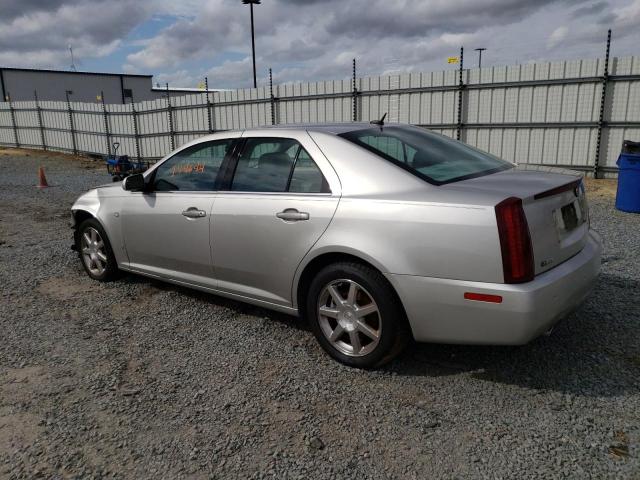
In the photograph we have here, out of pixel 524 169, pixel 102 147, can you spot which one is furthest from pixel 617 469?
pixel 102 147

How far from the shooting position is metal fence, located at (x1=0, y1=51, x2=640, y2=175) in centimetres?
1060

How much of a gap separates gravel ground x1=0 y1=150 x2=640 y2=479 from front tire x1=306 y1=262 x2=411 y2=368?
0.47ft

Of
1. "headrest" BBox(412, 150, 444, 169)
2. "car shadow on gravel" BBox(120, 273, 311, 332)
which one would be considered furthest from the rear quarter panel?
"car shadow on gravel" BBox(120, 273, 311, 332)

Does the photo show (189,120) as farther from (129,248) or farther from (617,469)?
(617,469)

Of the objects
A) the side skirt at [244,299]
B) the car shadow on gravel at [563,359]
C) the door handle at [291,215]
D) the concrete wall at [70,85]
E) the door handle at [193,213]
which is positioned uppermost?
the concrete wall at [70,85]

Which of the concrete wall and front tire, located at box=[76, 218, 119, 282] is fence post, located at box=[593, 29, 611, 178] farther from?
the concrete wall

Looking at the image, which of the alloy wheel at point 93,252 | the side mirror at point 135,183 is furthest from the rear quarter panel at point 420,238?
the alloy wheel at point 93,252

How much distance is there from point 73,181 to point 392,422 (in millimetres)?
14749

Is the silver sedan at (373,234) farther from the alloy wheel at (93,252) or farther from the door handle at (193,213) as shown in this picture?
the alloy wheel at (93,252)

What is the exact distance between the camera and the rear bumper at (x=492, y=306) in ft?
8.41

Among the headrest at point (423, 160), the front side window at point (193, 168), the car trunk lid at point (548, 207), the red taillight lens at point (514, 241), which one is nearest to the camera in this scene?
the red taillight lens at point (514, 241)

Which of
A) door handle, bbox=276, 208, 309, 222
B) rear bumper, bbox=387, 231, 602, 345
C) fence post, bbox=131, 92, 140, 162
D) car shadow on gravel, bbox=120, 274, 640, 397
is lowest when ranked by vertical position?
car shadow on gravel, bbox=120, 274, 640, 397

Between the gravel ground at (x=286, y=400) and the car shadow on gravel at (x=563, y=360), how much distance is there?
12 mm

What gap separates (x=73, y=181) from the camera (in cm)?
1494
